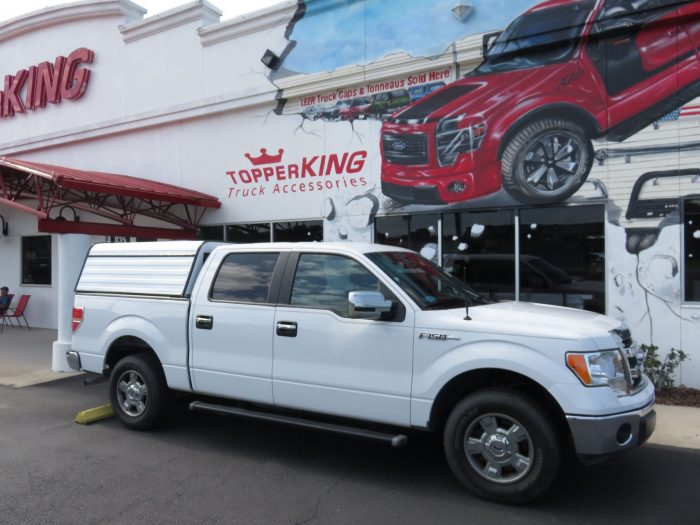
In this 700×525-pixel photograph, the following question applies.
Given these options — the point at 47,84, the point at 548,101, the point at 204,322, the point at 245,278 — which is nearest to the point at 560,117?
the point at 548,101

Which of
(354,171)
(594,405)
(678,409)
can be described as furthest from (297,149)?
(594,405)

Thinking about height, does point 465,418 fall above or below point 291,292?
below

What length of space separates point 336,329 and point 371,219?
5604 millimetres

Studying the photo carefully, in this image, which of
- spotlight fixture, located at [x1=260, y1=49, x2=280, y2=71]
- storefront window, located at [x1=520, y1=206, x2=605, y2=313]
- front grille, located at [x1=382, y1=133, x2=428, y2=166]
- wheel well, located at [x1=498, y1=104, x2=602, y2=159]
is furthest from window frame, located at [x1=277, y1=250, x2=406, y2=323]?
spotlight fixture, located at [x1=260, y1=49, x2=280, y2=71]

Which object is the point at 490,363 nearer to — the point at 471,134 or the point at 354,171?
the point at 471,134

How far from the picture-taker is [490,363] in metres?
4.19

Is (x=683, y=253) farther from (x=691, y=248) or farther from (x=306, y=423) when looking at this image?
(x=306, y=423)

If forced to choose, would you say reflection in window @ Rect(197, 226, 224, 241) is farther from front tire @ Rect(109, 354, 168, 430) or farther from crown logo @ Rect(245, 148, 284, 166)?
front tire @ Rect(109, 354, 168, 430)

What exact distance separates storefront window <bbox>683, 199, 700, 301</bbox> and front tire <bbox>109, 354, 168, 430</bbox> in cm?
671

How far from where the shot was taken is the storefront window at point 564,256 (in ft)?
27.4

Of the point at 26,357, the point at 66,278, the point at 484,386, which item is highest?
the point at 66,278

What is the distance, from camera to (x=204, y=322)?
551 centimetres

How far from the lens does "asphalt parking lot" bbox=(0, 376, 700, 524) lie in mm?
4070

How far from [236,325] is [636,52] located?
21.9 feet
